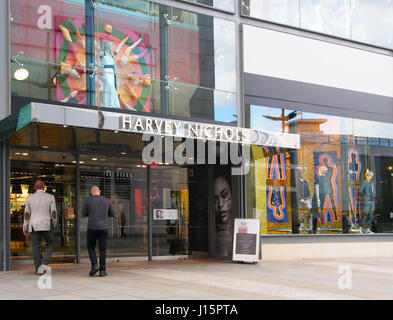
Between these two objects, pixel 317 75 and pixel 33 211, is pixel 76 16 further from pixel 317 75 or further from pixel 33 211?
pixel 317 75

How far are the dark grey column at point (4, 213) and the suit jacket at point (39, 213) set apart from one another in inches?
26.8

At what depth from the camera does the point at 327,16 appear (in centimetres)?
1784

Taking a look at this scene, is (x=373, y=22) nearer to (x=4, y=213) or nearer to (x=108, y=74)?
(x=108, y=74)

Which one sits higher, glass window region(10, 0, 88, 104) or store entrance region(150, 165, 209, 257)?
glass window region(10, 0, 88, 104)

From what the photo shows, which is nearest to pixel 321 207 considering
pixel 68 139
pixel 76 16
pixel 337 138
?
pixel 337 138

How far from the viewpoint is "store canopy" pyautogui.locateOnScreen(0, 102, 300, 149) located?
10.3m

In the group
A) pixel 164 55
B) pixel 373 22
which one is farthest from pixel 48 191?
pixel 373 22

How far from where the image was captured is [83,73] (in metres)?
13.0

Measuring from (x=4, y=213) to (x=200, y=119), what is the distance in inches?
209

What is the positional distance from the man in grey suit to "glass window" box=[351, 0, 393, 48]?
1167cm

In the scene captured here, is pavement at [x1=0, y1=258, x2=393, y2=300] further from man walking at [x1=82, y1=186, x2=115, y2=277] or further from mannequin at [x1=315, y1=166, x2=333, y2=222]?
mannequin at [x1=315, y1=166, x2=333, y2=222]

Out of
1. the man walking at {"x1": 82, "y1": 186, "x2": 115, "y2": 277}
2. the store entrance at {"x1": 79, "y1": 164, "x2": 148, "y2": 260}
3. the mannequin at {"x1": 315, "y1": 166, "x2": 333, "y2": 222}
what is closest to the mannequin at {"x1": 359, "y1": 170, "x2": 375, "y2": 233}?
the mannequin at {"x1": 315, "y1": 166, "x2": 333, "y2": 222}

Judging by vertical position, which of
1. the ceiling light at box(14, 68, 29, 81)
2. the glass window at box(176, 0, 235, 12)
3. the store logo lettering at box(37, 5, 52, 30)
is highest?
the glass window at box(176, 0, 235, 12)
